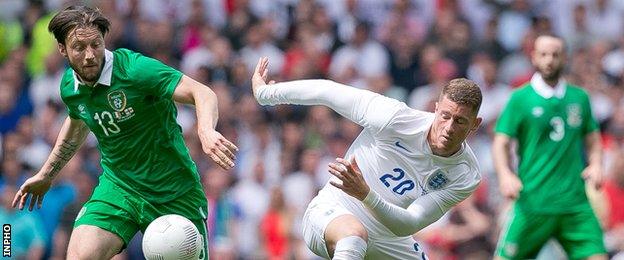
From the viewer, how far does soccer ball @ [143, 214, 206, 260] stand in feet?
28.7

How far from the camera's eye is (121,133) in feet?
29.5

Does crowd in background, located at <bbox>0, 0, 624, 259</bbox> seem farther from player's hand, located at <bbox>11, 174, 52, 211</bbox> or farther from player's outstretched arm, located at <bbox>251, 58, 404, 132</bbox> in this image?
player's outstretched arm, located at <bbox>251, 58, 404, 132</bbox>

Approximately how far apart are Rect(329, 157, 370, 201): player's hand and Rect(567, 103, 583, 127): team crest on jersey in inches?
142

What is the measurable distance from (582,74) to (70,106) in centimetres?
903

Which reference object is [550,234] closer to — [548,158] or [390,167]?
[548,158]

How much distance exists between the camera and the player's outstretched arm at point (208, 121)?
7797 mm

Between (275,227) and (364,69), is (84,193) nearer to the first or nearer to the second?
(275,227)

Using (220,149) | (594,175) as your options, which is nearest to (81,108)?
(220,149)

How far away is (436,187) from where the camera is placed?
920 cm

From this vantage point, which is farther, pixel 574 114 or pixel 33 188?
pixel 574 114

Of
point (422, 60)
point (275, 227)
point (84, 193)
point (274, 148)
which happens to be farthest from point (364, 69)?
point (84, 193)

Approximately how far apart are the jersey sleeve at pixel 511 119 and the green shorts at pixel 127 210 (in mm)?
3285

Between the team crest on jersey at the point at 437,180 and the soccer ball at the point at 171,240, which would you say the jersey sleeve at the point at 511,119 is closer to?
the team crest on jersey at the point at 437,180

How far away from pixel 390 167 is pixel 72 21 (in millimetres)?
2252
